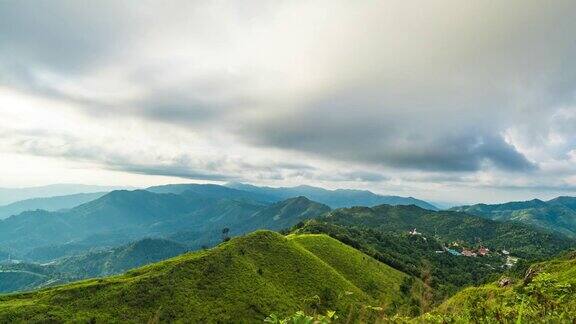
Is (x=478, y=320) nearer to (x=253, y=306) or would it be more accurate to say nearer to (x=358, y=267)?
(x=253, y=306)

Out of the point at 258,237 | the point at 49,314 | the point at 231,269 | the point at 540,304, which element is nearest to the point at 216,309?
the point at 231,269

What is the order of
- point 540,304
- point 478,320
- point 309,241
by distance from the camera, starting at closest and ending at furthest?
point 478,320, point 540,304, point 309,241

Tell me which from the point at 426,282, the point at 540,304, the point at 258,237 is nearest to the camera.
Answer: the point at 426,282

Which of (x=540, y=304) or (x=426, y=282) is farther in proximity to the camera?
(x=540, y=304)

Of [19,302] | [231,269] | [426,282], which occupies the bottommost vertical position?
[19,302]

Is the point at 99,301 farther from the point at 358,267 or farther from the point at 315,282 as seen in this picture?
the point at 358,267

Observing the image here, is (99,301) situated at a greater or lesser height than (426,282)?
lesser

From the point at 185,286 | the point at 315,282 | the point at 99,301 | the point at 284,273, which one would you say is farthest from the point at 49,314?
the point at 315,282
